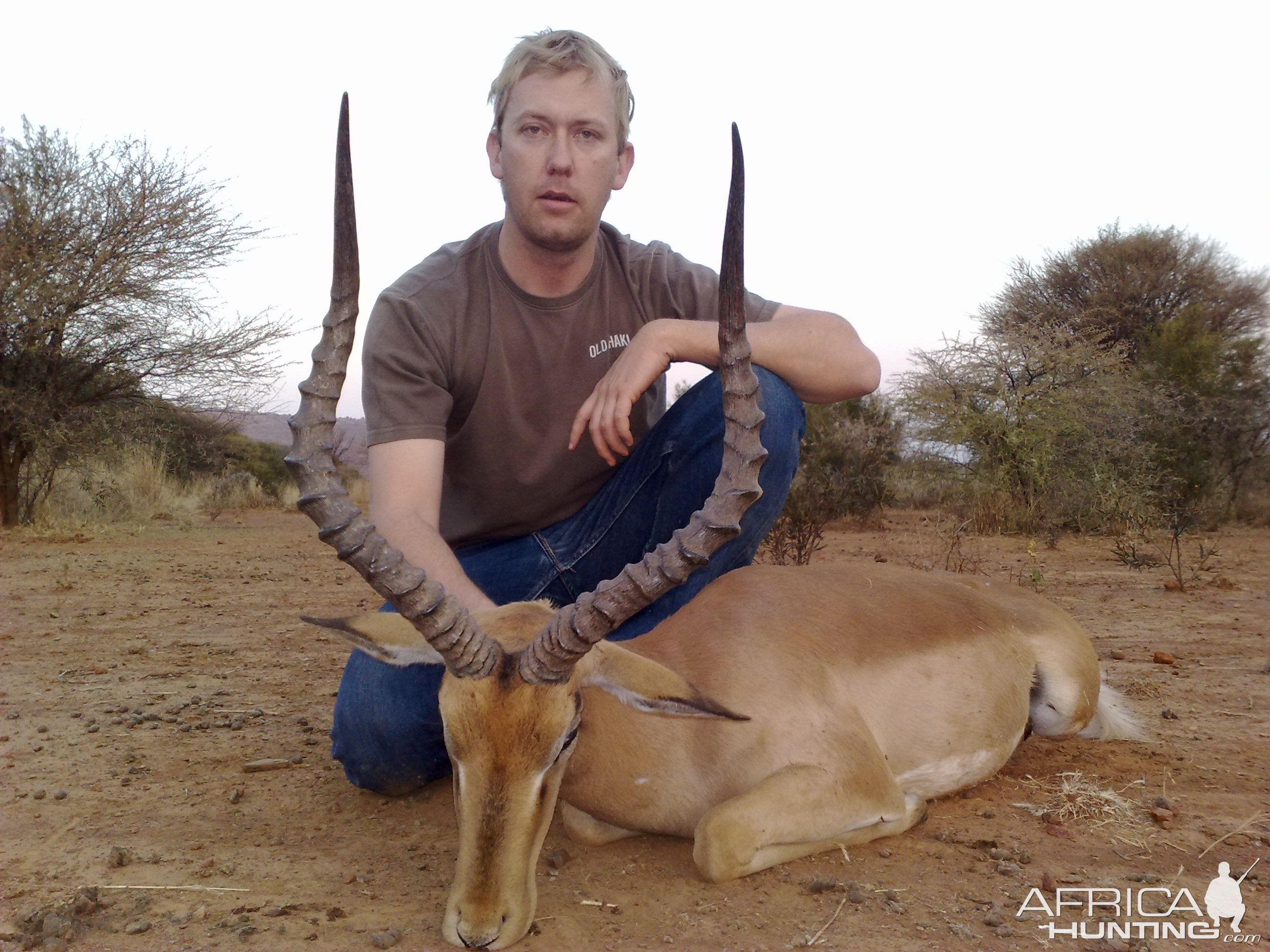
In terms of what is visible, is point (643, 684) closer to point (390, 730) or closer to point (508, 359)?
point (390, 730)

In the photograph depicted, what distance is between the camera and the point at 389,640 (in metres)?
3.18

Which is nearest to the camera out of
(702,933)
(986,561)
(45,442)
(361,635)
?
(702,933)

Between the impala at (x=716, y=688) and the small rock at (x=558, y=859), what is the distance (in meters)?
→ 0.13

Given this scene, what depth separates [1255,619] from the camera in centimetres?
735

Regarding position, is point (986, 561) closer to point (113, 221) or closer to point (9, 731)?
point (9, 731)

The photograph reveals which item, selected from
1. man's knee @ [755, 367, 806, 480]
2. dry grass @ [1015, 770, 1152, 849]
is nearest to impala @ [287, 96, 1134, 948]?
dry grass @ [1015, 770, 1152, 849]

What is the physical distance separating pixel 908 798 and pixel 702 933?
116 cm

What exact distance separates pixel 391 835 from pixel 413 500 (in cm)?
126

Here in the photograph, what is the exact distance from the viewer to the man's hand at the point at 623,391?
3834 millimetres

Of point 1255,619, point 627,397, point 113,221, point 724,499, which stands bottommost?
point 1255,619

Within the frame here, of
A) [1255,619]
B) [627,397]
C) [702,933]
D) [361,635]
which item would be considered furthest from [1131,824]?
[1255,619]

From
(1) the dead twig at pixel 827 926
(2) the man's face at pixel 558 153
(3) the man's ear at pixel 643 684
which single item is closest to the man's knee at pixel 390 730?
(3) the man's ear at pixel 643 684

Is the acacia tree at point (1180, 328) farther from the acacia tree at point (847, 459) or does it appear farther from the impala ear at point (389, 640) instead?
the impala ear at point (389, 640)

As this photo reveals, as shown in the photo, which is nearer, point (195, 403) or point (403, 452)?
point (403, 452)
